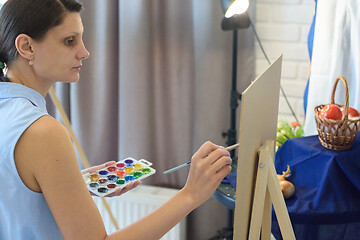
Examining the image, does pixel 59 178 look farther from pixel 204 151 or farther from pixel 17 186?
pixel 204 151

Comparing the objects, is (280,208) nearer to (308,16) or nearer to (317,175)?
(317,175)

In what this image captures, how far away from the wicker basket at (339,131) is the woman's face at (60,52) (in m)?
0.83

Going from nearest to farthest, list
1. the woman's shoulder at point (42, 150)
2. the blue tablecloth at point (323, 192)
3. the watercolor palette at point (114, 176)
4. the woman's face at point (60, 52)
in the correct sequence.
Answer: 1. the woman's shoulder at point (42, 150)
2. the woman's face at point (60, 52)
3. the watercolor palette at point (114, 176)
4. the blue tablecloth at point (323, 192)

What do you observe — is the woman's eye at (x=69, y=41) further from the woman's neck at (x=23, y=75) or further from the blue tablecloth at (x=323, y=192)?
the blue tablecloth at (x=323, y=192)

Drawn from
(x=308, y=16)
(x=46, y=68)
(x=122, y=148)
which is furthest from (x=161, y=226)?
(x=308, y=16)

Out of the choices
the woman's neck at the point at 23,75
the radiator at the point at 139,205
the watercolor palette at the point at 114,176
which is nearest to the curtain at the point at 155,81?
the radiator at the point at 139,205

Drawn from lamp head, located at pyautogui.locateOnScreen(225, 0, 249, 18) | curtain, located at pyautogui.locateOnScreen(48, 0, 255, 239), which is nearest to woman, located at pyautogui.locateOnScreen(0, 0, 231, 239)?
lamp head, located at pyautogui.locateOnScreen(225, 0, 249, 18)

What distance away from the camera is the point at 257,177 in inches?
45.1

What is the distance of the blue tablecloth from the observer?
4.72 ft

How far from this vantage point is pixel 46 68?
1.06 m

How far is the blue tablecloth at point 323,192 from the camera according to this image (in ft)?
4.72

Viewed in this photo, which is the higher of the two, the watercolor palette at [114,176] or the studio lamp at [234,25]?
the studio lamp at [234,25]

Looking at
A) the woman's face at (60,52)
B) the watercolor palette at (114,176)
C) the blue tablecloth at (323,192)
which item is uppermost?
the woman's face at (60,52)

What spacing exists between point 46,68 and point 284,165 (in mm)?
953
